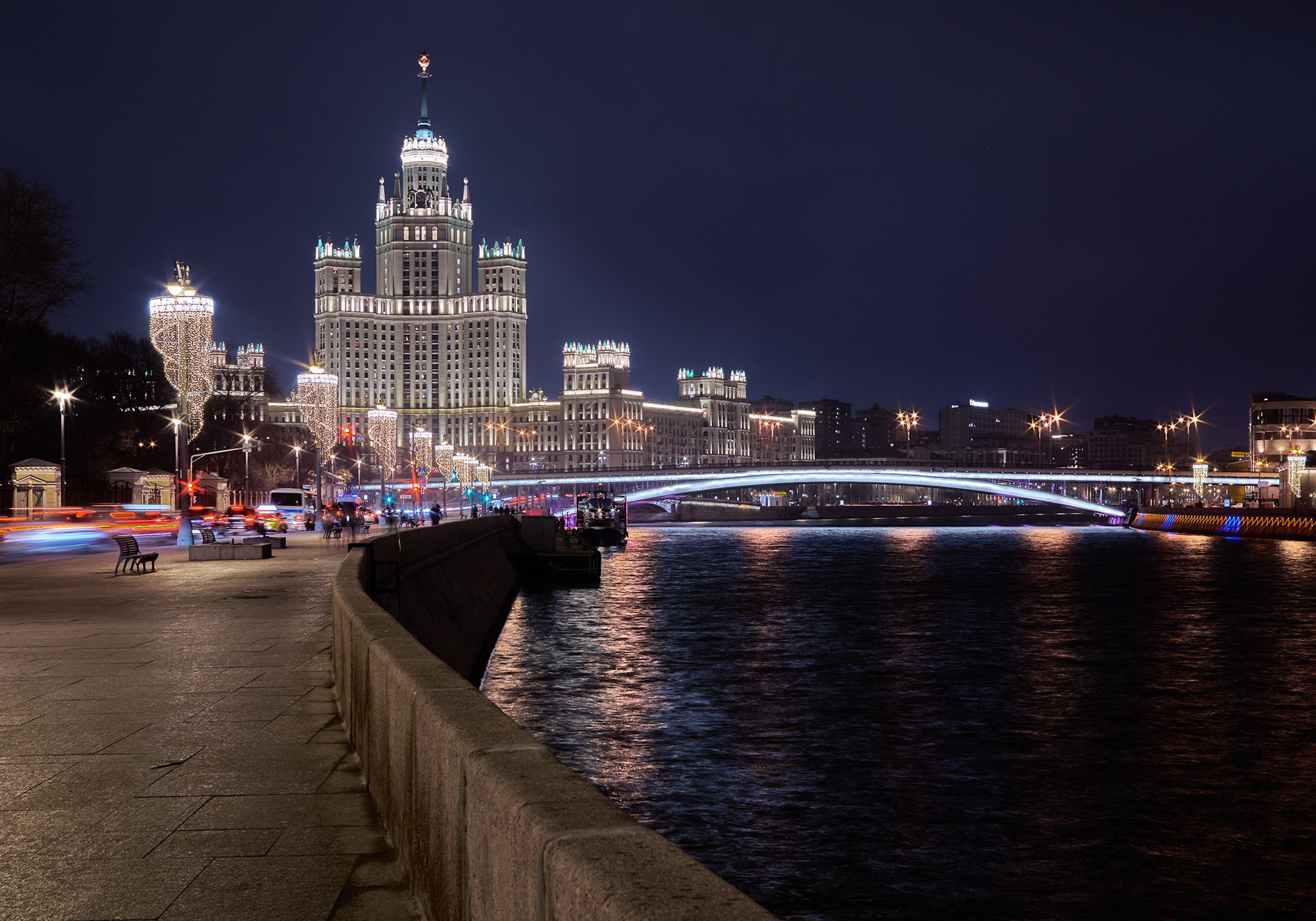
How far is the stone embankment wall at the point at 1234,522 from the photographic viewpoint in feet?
344

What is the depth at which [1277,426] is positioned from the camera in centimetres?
18925

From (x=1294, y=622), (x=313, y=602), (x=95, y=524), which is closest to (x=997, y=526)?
(x=1294, y=622)

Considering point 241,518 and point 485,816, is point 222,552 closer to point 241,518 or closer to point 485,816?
point 241,518

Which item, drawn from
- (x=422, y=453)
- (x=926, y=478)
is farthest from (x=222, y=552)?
(x=422, y=453)

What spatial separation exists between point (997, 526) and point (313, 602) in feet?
448

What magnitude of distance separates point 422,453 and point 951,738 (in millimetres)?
133800

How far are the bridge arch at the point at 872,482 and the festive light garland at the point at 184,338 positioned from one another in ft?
317

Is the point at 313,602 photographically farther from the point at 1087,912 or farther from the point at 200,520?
the point at 200,520

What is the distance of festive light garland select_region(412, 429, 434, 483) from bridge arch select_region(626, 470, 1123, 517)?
964 inches

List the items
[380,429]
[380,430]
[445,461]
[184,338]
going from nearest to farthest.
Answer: [184,338]
[380,430]
[380,429]
[445,461]

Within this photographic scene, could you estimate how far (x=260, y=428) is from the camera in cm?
14762

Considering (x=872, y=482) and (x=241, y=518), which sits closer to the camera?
(x=241, y=518)

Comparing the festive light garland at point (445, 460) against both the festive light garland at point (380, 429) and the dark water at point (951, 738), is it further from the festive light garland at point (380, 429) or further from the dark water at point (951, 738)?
the dark water at point (951, 738)

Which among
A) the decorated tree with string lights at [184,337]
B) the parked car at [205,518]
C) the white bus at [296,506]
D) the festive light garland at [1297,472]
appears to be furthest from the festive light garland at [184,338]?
the festive light garland at [1297,472]
